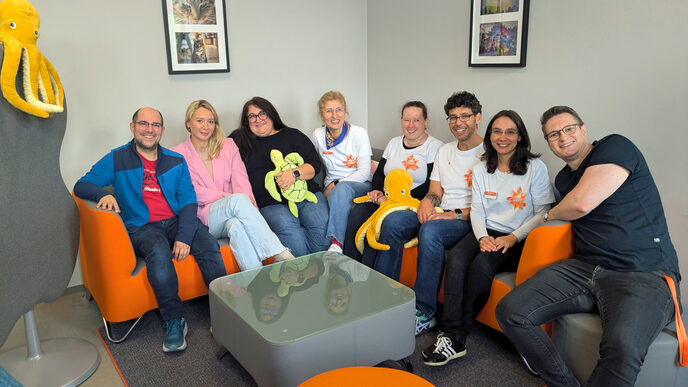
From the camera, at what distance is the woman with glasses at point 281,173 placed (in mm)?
3209

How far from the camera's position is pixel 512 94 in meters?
3.25

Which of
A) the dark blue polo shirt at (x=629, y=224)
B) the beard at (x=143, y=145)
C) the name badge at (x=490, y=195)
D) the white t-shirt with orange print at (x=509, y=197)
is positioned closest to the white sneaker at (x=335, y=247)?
the white t-shirt with orange print at (x=509, y=197)

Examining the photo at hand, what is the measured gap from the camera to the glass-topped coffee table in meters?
1.96

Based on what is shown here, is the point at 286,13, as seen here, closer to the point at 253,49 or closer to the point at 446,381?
the point at 253,49

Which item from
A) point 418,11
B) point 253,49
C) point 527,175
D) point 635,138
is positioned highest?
point 418,11

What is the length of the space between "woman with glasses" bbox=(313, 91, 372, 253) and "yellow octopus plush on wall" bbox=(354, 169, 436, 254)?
0.31 metres

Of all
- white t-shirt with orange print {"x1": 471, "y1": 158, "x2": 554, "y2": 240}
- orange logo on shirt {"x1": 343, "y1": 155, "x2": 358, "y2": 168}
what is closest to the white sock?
orange logo on shirt {"x1": 343, "y1": 155, "x2": 358, "y2": 168}

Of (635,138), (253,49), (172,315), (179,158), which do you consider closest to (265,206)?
(179,158)

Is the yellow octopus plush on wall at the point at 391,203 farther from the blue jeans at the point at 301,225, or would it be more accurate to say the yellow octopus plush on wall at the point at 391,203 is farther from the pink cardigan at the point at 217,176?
the pink cardigan at the point at 217,176

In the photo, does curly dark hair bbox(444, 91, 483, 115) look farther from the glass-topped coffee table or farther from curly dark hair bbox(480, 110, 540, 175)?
the glass-topped coffee table

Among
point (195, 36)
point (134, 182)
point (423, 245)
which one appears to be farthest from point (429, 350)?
point (195, 36)

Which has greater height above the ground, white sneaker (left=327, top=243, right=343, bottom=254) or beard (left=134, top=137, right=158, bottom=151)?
beard (left=134, top=137, right=158, bottom=151)

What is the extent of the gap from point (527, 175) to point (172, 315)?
196 cm

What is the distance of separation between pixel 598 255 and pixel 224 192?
2131mm
